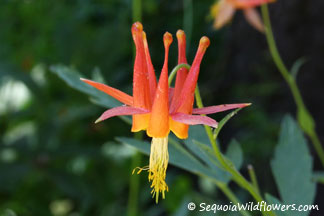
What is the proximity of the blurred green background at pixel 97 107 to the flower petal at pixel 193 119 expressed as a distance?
1.23 meters

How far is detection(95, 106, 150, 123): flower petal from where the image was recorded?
0.80 m

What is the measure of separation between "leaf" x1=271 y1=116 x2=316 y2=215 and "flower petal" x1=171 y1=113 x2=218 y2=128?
322mm

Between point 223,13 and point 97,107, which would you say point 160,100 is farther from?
point 97,107

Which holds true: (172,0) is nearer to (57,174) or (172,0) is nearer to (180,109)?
(57,174)

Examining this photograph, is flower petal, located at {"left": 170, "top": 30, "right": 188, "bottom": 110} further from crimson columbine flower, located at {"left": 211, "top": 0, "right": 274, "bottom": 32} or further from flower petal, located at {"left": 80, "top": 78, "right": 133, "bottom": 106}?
crimson columbine flower, located at {"left": 211, "top": 0, "right": 274, "bottom": 32}

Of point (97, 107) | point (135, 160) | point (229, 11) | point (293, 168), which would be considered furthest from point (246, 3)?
point (97, 107)

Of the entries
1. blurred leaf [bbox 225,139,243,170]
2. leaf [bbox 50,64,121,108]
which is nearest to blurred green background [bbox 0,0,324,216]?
leaf [bbox 50,64,121,108]

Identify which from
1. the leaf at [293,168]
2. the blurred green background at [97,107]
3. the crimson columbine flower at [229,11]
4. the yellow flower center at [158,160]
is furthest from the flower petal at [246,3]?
the yellow flower center at [158,160]

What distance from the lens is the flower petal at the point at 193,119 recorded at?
2.51 feet

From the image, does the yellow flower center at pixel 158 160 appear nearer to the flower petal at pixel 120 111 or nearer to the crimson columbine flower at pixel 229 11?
the flower petal at pixel 120 111

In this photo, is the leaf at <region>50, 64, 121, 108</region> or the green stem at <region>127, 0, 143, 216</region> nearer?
the leaf at <region>50, 64, 121, 108</region>

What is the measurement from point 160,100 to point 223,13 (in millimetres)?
986

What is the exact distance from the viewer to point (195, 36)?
283cm

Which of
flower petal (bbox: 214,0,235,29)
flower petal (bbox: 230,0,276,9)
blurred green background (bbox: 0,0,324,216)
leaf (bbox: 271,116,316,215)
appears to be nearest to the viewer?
leaf (bbox: 271,116,316,215)
